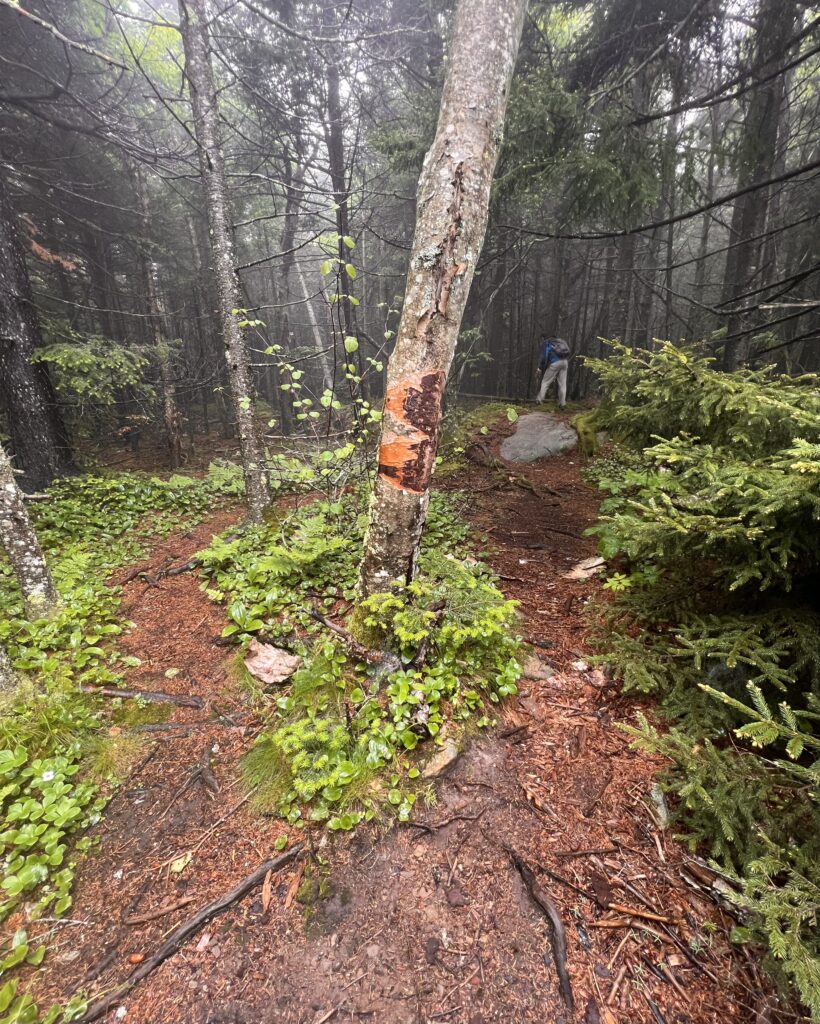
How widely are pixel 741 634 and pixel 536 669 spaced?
1.37 m

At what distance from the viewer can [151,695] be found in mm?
3252

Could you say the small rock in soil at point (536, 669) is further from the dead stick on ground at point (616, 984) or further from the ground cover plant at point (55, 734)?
the ground cover plant at point (55, 734)

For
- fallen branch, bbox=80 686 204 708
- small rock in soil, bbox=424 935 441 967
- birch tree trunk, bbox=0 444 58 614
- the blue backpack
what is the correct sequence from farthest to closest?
the blue backpack
birch tree trunk, bbox=0 444 58 614
fallen branch, bbox=80 686 204 708
small rock in soil, bbox=424 935 441 967

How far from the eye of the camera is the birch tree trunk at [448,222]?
8.60ft

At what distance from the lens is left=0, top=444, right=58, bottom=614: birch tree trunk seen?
3564 mm

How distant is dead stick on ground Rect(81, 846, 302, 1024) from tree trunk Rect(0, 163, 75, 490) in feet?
24.5

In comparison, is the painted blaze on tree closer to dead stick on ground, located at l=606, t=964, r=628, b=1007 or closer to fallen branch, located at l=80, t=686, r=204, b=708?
fallen branch, located at l=80, t=686, r=204, b=708

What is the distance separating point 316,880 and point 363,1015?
1.79 ft

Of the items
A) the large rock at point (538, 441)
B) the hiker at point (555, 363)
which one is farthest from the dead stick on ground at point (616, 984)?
the hiker at point (555, 363)

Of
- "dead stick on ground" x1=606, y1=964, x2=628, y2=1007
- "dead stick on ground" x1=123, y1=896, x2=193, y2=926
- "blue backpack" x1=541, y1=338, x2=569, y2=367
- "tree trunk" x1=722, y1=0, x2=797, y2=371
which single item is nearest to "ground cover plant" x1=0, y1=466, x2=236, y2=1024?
"dead stick on ground" x1=123, y1=896, x2=193, y2=926

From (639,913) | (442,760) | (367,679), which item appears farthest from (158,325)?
(639,913)

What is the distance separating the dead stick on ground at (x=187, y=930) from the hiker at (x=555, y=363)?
10.9 m

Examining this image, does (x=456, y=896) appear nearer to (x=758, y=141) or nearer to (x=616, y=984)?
(x=616, y=984)

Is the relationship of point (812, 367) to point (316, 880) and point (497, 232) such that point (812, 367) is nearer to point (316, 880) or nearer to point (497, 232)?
point (497, 232)
